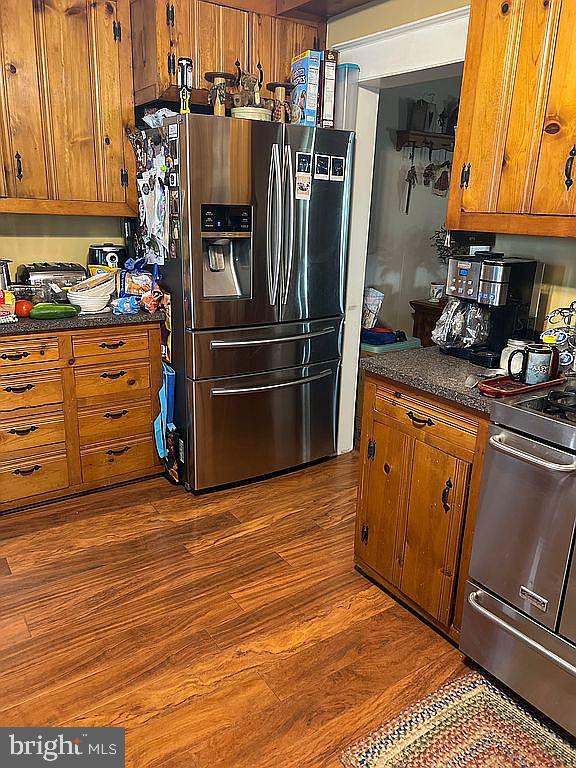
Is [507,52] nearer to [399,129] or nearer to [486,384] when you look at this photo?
[486,384]

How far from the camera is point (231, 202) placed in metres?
2.89

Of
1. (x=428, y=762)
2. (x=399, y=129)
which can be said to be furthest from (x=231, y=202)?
(x=399, y=129)

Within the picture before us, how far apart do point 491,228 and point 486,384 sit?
1.94 feet

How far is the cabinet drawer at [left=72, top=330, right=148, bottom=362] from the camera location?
300 centimetres

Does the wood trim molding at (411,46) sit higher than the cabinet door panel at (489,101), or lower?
higher

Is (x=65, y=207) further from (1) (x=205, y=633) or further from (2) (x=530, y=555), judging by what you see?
(2) (x=530, y=555)

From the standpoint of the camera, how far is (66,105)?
301 centimetres

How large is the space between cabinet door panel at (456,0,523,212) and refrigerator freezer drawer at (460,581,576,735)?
1.43 meters

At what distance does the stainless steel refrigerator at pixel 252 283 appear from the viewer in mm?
2836

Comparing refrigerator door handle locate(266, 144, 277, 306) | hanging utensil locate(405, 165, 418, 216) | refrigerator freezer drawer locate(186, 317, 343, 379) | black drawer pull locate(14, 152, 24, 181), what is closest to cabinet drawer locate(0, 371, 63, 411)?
refrigerator freezer drawer locate(186, 317, 343, 379)

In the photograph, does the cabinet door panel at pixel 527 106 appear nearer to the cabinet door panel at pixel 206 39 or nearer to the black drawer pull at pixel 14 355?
the cabinet door panel at pixel 206 39

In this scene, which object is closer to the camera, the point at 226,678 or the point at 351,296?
the point at 226,678

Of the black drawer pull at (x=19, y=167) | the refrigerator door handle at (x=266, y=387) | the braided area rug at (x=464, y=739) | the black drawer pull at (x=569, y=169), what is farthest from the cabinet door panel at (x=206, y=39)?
the braided area rug at (x=464, y=739)

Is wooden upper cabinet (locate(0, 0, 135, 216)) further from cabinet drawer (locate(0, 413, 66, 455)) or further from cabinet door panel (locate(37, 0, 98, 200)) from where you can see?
cabinet drawer (locate(0, 413, 66, 455))
